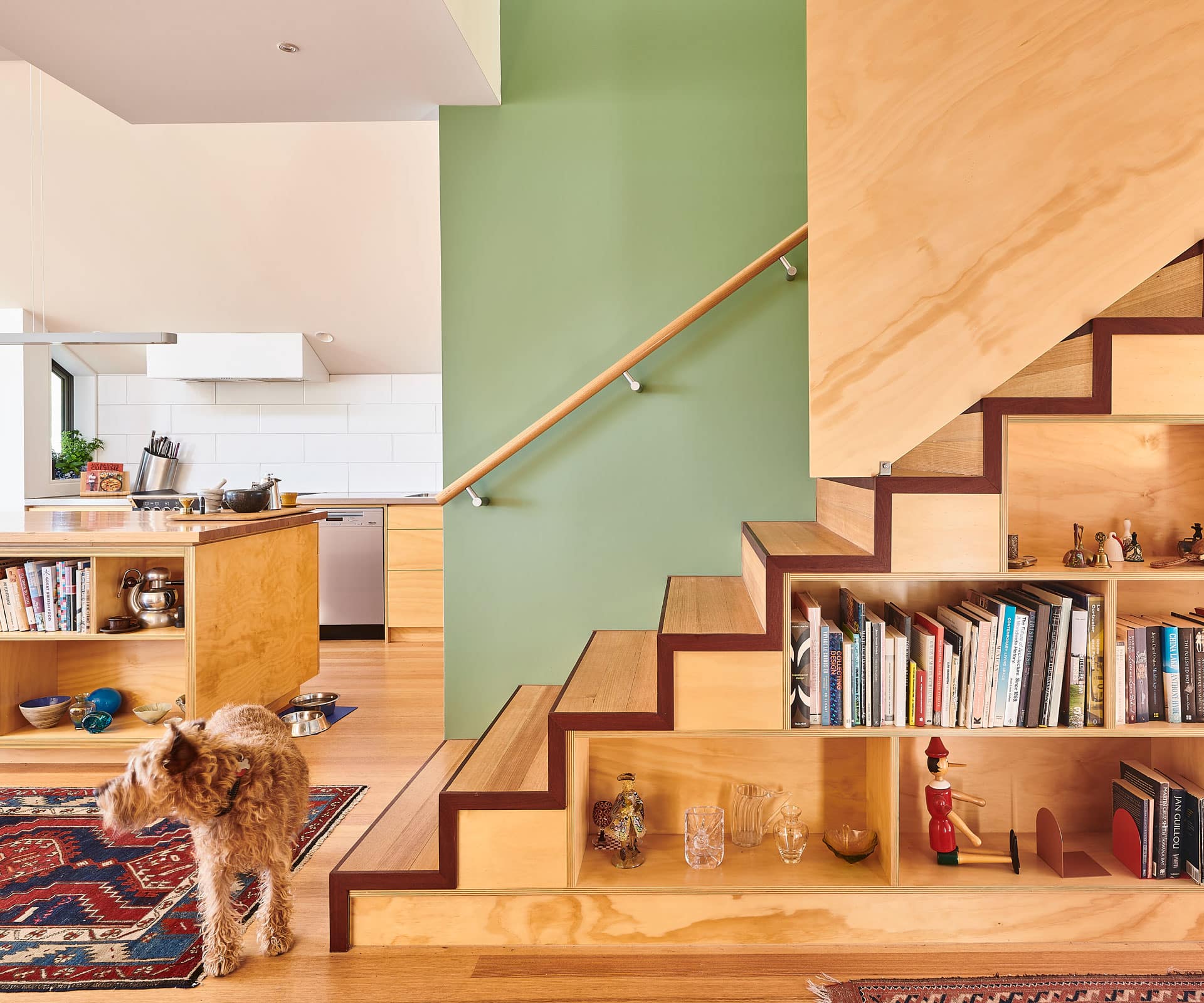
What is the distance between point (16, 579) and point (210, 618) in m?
0.62

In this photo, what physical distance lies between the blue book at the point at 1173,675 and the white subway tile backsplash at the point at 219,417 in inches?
206

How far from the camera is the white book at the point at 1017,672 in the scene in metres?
1.68

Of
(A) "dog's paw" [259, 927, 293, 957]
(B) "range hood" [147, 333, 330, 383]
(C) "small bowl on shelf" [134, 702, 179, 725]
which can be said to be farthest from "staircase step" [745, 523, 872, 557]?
(B) "range hood" [147, 333, 330, 383]

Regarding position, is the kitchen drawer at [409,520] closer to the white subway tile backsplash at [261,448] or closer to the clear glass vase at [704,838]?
the white subway tile backsplash at [261,448]

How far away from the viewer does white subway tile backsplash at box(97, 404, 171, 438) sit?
5.54 metres

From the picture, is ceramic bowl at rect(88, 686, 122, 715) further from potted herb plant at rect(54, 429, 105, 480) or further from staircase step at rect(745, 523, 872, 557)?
potted herb plant at rect(54, 429, 105, 480)

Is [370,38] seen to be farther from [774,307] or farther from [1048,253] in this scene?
[1048,253]

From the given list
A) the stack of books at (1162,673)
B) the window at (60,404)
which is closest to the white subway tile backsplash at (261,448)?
the window at (60,404)

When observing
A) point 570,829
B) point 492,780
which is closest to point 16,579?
point 492,780

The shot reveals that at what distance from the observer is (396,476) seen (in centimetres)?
548

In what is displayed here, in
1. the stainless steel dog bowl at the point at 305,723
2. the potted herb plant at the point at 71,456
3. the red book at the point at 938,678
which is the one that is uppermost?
the potted herb plant at the point at 71,456

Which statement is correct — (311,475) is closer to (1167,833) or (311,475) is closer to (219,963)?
(219,963)

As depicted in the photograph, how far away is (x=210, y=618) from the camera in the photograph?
2.76 m

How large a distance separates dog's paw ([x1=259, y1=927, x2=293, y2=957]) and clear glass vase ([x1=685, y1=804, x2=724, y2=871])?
0.86 meters
